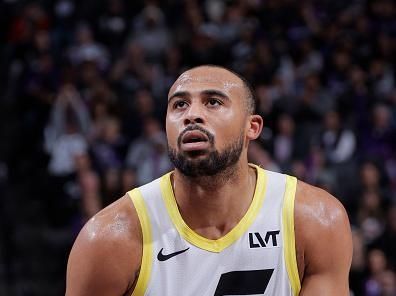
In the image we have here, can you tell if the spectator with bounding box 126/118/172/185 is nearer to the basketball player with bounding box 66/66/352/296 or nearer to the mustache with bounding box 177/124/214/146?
the basketball player with bounding box 66/66/352/296

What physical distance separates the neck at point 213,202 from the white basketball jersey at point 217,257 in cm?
4

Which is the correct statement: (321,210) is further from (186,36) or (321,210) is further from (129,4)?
(129,4)

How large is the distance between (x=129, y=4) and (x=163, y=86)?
2.25 m

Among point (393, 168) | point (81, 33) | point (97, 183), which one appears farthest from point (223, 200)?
point (81, 33)

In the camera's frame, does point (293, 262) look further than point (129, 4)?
No

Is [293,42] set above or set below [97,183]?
above

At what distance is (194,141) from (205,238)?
0.44 meters

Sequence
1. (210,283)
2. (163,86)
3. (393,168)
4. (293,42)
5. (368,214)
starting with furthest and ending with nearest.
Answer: (293,42) < (163,86) < (393,168) < (368,214) < (210,283)

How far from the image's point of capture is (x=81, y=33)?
12.2m

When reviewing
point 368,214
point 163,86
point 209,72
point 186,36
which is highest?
point 186,36

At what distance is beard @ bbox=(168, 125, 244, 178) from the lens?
3.47 m

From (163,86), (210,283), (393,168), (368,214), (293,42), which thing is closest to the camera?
(210,283)

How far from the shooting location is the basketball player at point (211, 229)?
3500 mm

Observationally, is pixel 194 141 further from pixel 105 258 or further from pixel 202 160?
pixel 105 258
